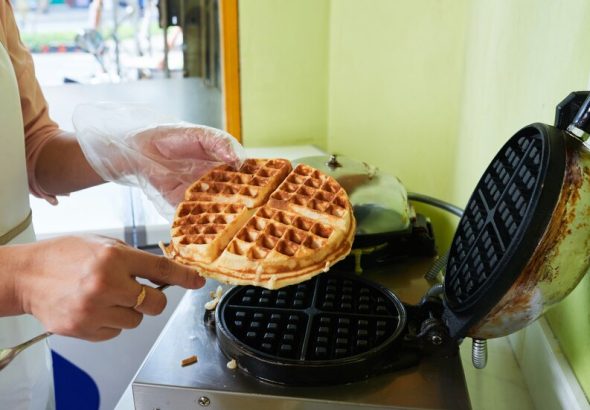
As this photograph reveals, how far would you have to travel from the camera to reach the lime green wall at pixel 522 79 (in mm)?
721

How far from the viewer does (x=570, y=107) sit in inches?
24.4

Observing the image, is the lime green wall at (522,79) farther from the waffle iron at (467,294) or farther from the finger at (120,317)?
the finger at (120,317)

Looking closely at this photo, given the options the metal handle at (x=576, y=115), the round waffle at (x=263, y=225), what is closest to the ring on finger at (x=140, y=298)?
the round waffle at (x=263, y=225)

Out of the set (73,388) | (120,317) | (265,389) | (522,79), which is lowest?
(73,388)

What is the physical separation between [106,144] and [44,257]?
15.4 inches

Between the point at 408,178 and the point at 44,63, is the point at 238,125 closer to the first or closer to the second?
the point at 408,178

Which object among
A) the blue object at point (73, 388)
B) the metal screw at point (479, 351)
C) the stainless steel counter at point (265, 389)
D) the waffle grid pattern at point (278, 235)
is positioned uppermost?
the waffle grid pattern at point (278, 235)

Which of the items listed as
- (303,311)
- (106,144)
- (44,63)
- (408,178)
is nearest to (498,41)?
(408,178)

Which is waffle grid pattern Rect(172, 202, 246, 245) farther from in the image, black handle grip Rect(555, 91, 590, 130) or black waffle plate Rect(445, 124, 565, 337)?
black handle grip Rect(555, 91, 590, 130)

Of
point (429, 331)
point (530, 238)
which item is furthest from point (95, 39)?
point (530, 238)

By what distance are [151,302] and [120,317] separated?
41 mm

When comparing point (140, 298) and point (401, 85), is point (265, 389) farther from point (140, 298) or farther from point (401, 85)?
point (401, 85)

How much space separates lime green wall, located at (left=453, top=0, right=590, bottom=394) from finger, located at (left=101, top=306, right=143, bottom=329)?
0.59 meters

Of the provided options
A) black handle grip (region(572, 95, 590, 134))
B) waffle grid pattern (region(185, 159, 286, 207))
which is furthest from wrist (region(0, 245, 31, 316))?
black handle grip (region(572, 95, 590, 134))
